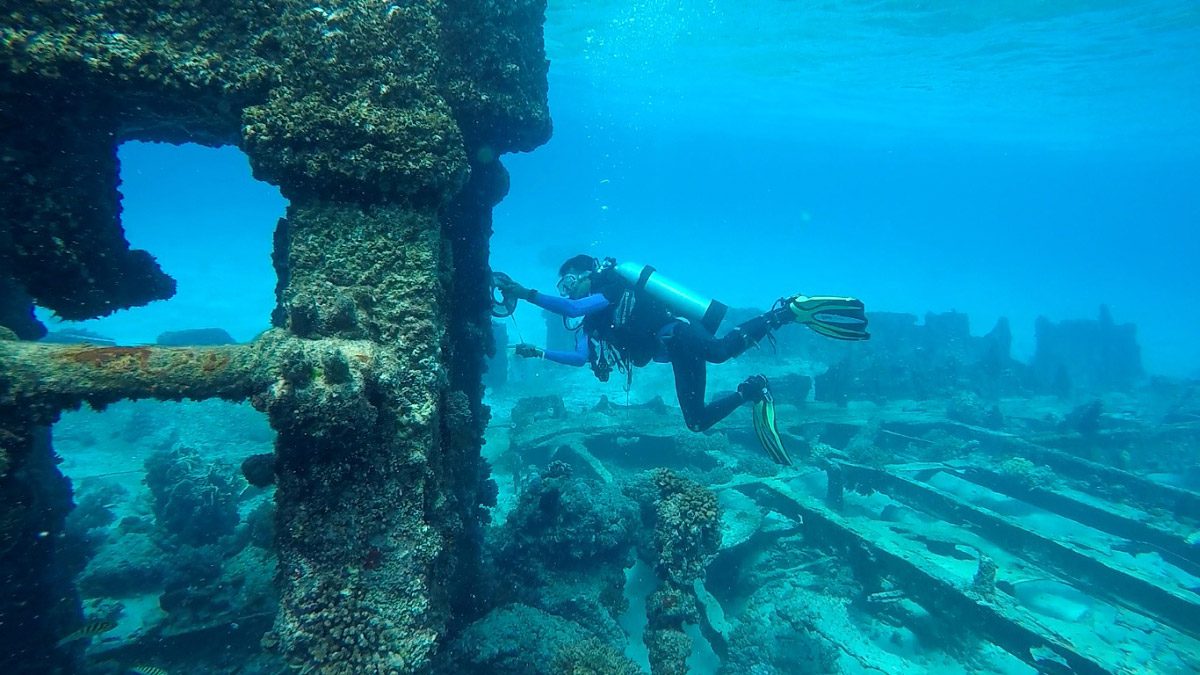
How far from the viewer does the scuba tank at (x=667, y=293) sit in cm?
939

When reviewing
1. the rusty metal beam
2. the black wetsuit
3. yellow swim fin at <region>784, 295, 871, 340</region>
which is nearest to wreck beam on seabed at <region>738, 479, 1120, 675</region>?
the black wetsuit

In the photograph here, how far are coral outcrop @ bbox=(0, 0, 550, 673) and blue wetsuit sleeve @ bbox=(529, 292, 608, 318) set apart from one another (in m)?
2.85

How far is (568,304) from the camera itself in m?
7.71

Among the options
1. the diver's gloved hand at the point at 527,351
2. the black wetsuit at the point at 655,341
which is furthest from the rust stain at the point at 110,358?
the black wetsuit at the point at 655,341

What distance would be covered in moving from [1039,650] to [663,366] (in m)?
17.4

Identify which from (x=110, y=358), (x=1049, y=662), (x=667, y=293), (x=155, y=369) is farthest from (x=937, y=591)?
(x=110, y=358)

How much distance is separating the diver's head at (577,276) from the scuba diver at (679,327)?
17 millimetres

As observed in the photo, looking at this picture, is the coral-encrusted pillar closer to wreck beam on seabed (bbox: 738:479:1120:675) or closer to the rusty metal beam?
the rusty metal beam

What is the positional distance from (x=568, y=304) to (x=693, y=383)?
307cm

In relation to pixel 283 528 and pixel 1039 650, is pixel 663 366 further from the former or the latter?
pixel 283 528

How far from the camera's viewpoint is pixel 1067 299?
119188 millimetres

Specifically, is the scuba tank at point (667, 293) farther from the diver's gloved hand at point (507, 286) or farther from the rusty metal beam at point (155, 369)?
the rusty metal beam at point (155, 369)

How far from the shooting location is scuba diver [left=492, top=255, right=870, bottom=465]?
914cm

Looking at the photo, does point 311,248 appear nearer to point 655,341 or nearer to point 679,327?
point 679,327
